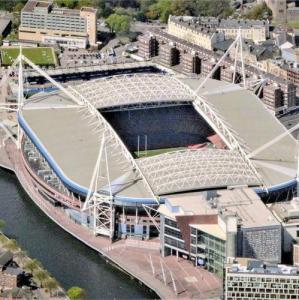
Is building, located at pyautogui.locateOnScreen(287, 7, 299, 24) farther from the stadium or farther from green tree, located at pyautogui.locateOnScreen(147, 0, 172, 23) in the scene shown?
the stadium

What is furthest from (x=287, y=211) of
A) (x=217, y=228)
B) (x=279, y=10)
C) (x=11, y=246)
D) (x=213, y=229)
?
(x=279, y=10)

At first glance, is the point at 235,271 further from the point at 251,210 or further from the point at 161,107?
the point at 161,107

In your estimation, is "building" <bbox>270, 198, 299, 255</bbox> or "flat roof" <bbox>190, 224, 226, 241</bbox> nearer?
"flat roof" <bbox>190, 224, 226, 241</bbox>

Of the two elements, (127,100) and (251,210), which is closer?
(251,210)

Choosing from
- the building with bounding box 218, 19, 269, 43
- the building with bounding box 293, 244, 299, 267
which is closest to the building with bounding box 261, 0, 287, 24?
the building with bounding box 218, 19, 269, 43

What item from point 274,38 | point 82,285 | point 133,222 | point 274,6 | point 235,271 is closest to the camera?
point 235,271

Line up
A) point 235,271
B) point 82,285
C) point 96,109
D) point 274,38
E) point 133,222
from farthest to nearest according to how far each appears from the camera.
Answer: point 274,38, point 96,109, point 133,222, point 82,285, point 235,271

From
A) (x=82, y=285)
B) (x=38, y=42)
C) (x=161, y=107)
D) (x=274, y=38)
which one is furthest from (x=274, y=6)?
(x=82, y=285)

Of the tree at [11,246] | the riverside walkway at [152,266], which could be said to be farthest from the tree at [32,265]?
the riverside walkway at [152,266]
